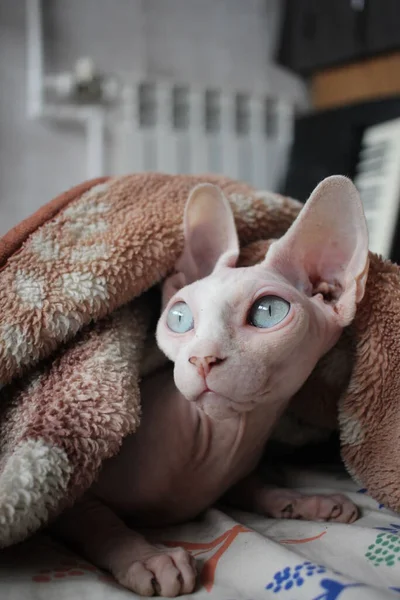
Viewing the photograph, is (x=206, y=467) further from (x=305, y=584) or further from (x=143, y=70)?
(x=143, y=70)

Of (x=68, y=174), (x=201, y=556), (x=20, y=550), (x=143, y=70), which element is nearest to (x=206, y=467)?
(x=201, y=556)

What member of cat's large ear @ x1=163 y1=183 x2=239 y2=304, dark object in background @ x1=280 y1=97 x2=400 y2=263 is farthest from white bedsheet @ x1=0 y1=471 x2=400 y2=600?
dark object in background @ x1=280 y1=97 x2=400 y2=263

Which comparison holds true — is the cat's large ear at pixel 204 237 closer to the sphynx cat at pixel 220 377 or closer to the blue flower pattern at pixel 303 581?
the sphynx cat at pixel 220 377

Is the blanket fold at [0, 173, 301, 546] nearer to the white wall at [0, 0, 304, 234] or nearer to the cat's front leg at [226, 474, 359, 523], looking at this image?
the cat's front leg at [226, 474, 359, 523]

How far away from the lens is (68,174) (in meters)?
1.79

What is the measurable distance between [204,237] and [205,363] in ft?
0.76

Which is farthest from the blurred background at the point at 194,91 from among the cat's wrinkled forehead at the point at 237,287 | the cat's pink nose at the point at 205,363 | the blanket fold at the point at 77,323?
the cat's pink nose at the point at 205,363

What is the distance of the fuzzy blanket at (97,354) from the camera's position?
562 mm

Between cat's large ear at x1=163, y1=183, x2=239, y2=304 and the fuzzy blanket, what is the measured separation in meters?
0.02

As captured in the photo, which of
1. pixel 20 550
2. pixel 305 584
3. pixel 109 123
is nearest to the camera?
pixel 305 584

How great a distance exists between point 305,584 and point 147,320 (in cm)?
34

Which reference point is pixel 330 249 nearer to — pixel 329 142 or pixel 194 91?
pixel 329 142

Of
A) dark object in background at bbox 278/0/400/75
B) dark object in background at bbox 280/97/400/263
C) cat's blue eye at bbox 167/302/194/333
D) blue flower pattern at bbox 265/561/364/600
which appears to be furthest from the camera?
dark object in background at bbox 278/0/400/75

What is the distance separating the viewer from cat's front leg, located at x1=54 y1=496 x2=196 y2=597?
20.2 inches
